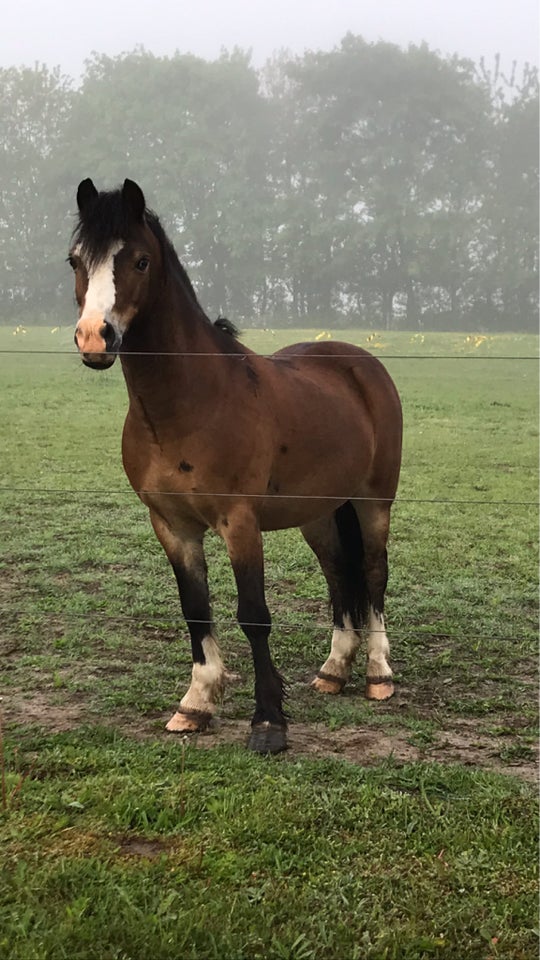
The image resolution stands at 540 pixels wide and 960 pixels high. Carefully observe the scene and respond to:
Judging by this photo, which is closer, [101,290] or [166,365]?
[101,290]

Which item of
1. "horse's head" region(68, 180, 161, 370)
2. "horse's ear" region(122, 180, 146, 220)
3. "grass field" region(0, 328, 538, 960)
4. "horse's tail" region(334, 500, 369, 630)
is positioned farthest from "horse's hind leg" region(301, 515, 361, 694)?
"horse's ear" region(122, 180, 146, 220)

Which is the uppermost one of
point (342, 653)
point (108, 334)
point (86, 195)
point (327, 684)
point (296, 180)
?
A: point (296, 180)

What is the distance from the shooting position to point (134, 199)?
269 centimetres

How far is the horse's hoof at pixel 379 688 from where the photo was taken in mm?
3762

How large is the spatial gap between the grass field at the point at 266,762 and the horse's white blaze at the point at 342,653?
0.14 m

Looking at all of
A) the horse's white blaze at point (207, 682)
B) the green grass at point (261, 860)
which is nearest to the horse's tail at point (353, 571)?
the horse's white blaze at point (207, 682)

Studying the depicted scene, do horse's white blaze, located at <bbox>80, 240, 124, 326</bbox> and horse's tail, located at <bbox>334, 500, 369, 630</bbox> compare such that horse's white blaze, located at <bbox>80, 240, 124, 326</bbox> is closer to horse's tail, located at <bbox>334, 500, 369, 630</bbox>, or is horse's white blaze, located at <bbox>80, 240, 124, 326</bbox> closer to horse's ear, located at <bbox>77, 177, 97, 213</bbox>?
horse's ear, located at <bbox>77, 177, 97, 213</bbox>

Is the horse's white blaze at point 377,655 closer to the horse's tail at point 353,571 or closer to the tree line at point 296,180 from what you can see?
the horse's tail at point 353,571

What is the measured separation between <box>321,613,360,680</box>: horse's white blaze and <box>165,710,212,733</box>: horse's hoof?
781 mm

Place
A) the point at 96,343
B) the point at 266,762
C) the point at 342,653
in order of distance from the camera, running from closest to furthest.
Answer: the point at 96,343, the point at 266,762, the point at 342,653

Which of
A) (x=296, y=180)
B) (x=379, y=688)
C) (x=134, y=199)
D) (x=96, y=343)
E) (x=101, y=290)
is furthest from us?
(x=296, y=180)

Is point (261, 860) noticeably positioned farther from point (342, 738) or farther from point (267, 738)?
point (342, 738)

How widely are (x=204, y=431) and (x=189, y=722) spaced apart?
1.21 metres

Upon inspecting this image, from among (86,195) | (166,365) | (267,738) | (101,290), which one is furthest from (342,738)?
(86,195)
